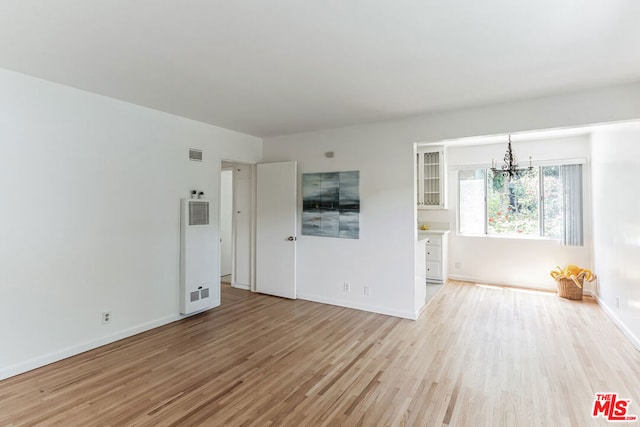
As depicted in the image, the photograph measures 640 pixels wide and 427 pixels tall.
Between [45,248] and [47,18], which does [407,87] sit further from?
[45,248]

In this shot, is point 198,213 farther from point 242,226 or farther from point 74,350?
point 74,350

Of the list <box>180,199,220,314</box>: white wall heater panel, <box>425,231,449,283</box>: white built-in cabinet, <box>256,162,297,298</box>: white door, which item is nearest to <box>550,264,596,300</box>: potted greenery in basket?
<box>425,231,449,283</box>: white built-in cabinet

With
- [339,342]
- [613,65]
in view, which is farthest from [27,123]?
[613,65]

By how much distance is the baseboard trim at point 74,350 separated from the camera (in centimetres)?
267

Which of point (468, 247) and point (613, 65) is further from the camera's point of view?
point (468, 247)

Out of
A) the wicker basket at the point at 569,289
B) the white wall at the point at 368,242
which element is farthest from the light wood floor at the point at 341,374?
the wicker basket at the point at 569,289

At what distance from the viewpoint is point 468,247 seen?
6121mm

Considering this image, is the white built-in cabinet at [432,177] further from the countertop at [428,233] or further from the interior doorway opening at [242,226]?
the interior doorway opening at [242,226]

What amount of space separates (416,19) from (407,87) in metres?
1.14

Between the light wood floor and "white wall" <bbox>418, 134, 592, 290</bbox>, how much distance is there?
146 cm

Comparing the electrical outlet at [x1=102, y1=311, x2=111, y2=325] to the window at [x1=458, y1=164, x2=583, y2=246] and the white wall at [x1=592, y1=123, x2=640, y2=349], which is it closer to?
the white wall at [x1=592, y1=123, x2=640, y2=349]

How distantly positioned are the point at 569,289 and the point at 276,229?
15.0ft

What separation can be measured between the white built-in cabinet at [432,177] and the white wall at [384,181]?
1.92 metres

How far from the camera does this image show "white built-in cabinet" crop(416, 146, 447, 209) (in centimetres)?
583
